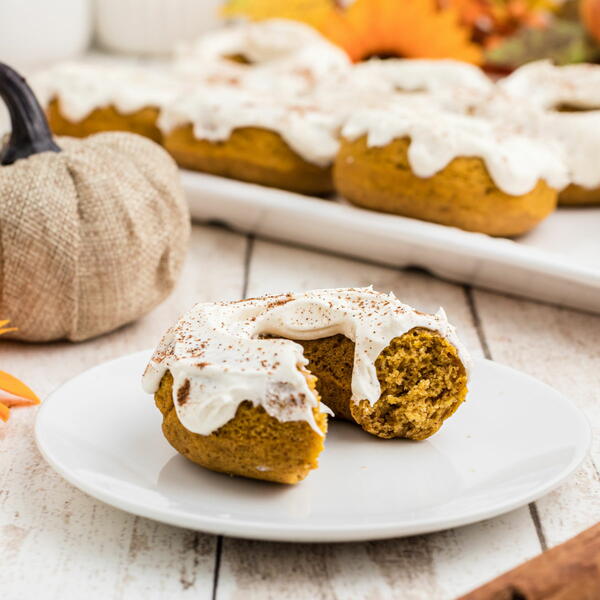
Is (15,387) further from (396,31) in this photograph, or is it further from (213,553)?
(396,31)

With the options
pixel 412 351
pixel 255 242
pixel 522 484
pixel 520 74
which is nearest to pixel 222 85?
pixel 255 242

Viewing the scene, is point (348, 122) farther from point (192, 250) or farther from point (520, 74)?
point (520, 74)

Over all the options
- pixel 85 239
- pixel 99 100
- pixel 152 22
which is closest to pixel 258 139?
pixel 99 100

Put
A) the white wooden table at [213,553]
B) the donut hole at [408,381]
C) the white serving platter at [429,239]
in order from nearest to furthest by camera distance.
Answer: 1. the white wooden table at [213,553]
2. the donut hole at [408,381]
3. the white serving platter at [429,239]

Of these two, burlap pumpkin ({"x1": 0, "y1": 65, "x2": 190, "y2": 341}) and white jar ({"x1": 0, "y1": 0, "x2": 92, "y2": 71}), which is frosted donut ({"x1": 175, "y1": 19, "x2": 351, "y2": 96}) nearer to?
white jar ({"x1": 0, "y1": 0, "x2": 92, "y2": 71})

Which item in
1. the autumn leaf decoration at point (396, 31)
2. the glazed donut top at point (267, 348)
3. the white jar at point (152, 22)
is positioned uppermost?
the glazed donut top at point (267, 348)

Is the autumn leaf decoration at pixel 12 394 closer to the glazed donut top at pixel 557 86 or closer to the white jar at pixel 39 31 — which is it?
the glazed donut top at pixel 557 86

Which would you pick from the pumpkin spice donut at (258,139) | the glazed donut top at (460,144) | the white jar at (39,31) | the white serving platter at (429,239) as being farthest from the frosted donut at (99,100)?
the glazed donut top at (460,144)
